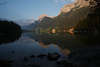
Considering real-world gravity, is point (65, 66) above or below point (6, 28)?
below

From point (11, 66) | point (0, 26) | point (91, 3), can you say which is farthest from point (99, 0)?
point (0, 26)

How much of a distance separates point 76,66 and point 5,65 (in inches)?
663

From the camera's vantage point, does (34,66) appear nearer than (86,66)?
No

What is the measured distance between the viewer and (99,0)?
3312 cm

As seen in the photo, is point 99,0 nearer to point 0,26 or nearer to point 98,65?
point 98,65

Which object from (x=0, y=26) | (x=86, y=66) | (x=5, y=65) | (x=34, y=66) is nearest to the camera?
(x=86, y=66)

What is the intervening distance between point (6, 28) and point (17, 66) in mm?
185854

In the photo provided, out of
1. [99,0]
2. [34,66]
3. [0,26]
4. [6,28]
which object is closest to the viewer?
[34,66]

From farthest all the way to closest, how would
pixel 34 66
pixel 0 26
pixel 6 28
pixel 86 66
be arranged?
pixel 6 28 < pixel 0 26 < pixel 34 66 < pixel 86 66

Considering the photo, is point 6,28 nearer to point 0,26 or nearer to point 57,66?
point 0,26

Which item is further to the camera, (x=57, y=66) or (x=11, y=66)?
(x=11, y=66)

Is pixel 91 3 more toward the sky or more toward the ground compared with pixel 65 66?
more toward the sky

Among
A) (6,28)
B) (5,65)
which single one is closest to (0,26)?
(6,28)

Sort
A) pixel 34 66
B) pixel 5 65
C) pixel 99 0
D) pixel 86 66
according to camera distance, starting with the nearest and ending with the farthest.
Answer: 1. pixel 86 66
2. pixel 34 66
3. pixel 5 65
4. pixel 99 0
